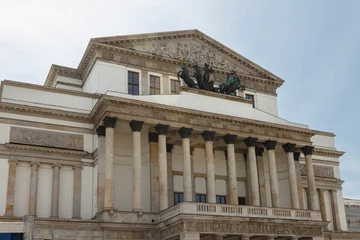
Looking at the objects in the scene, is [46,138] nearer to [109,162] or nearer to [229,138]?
[109,162]

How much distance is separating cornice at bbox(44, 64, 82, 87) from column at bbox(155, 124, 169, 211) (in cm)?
1014

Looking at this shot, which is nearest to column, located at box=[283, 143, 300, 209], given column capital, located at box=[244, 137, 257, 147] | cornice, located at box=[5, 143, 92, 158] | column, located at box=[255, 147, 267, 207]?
column, located at box=[255, 147, 267, 207]

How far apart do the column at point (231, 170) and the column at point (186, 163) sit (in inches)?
113

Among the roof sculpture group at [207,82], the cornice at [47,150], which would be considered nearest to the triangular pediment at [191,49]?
the roof sculpture group at [207,82]

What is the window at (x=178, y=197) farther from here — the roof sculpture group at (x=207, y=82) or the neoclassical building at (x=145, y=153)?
the roof sculpture group at (x=207, y=82)

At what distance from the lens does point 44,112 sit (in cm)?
2966

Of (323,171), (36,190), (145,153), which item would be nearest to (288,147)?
(323,171)

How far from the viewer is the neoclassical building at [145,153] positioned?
27062mm

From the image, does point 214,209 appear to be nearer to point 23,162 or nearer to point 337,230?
point 23,162

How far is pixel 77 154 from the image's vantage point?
98.0 feet

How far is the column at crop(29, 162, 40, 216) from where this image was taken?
92.1 ft

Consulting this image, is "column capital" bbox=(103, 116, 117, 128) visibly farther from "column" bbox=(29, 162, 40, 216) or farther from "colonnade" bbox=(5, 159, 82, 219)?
"column" bbox=(29, 162, 40, 216)

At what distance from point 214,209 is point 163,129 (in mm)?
6132

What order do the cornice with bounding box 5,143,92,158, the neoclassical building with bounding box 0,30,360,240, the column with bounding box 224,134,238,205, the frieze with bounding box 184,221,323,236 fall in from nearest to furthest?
1. the frieze with bounding box 184,221,323,236
2. the neoclassical building with bounding box 0,30,360,240
3. the cornice with bounding box 5,143,92,158
4. the column with bounding box 224,134,238,205
